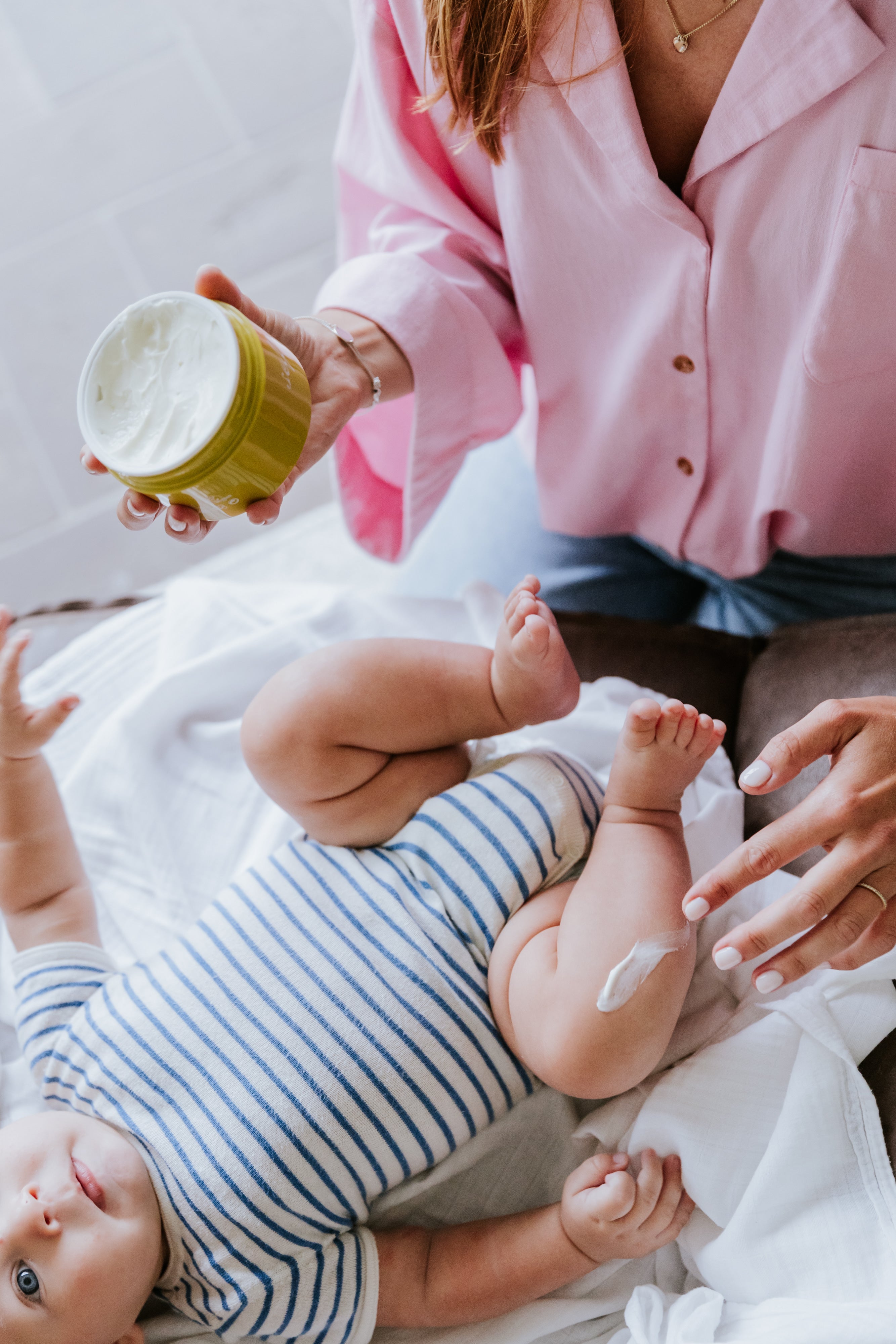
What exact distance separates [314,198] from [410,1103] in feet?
5.65

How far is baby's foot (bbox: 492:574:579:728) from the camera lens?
956 millimetres

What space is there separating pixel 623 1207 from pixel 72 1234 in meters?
0.46

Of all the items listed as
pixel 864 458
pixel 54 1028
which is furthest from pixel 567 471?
pixel 54 1028

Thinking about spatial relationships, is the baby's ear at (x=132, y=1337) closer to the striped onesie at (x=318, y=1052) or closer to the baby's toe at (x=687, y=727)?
the striped onesie at (x=318, y=1052)

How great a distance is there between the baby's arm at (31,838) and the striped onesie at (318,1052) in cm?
10

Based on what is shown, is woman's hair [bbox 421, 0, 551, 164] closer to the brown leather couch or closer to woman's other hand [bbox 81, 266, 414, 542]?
woman's other hand [bbox 81, 266, 414, 542]

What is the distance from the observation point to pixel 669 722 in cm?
89

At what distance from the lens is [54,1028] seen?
1.05 metres

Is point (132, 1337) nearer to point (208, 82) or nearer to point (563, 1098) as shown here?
point (563, 1098)

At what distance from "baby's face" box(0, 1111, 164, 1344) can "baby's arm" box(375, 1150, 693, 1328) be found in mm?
221

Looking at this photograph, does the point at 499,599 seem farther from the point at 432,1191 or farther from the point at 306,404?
the point at 432,1191

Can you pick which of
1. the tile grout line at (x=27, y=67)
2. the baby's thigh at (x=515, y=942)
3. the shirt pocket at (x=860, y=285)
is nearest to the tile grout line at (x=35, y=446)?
the tile grout line at (x=27, y=67)

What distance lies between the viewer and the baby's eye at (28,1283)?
0.90 metres

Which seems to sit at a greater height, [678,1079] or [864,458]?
[864,458]
